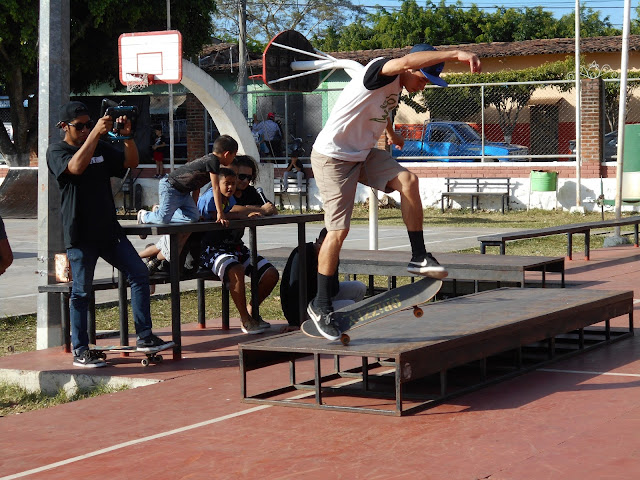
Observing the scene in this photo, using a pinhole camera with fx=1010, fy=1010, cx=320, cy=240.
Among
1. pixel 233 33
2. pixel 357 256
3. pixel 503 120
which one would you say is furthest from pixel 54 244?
pixel 233 33

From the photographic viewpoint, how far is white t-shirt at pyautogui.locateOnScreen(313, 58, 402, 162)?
6309 mm

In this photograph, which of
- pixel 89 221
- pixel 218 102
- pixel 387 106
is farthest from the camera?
pixel 218 102

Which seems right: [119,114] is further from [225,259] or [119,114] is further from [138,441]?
[138,441]

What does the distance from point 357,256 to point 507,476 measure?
5775 millimetres

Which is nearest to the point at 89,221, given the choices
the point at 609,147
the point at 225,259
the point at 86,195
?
the point at 86,195

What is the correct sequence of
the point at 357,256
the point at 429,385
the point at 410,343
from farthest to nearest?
1. the point at 357,256
2. the point at 429,385
3. the point at 410,343

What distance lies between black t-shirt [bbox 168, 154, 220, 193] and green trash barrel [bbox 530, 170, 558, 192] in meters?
17.3

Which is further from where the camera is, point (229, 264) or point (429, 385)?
point (229, 264)

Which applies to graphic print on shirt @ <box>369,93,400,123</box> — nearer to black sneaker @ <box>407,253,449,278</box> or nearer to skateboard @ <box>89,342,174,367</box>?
black sneaker @ <box>407,253,449,278</box>

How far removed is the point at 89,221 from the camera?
725cm

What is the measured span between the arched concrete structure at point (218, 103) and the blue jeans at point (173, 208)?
13755mm

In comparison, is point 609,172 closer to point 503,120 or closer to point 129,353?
point 503,120

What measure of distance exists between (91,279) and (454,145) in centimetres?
2074

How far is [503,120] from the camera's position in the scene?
99.5 feet
